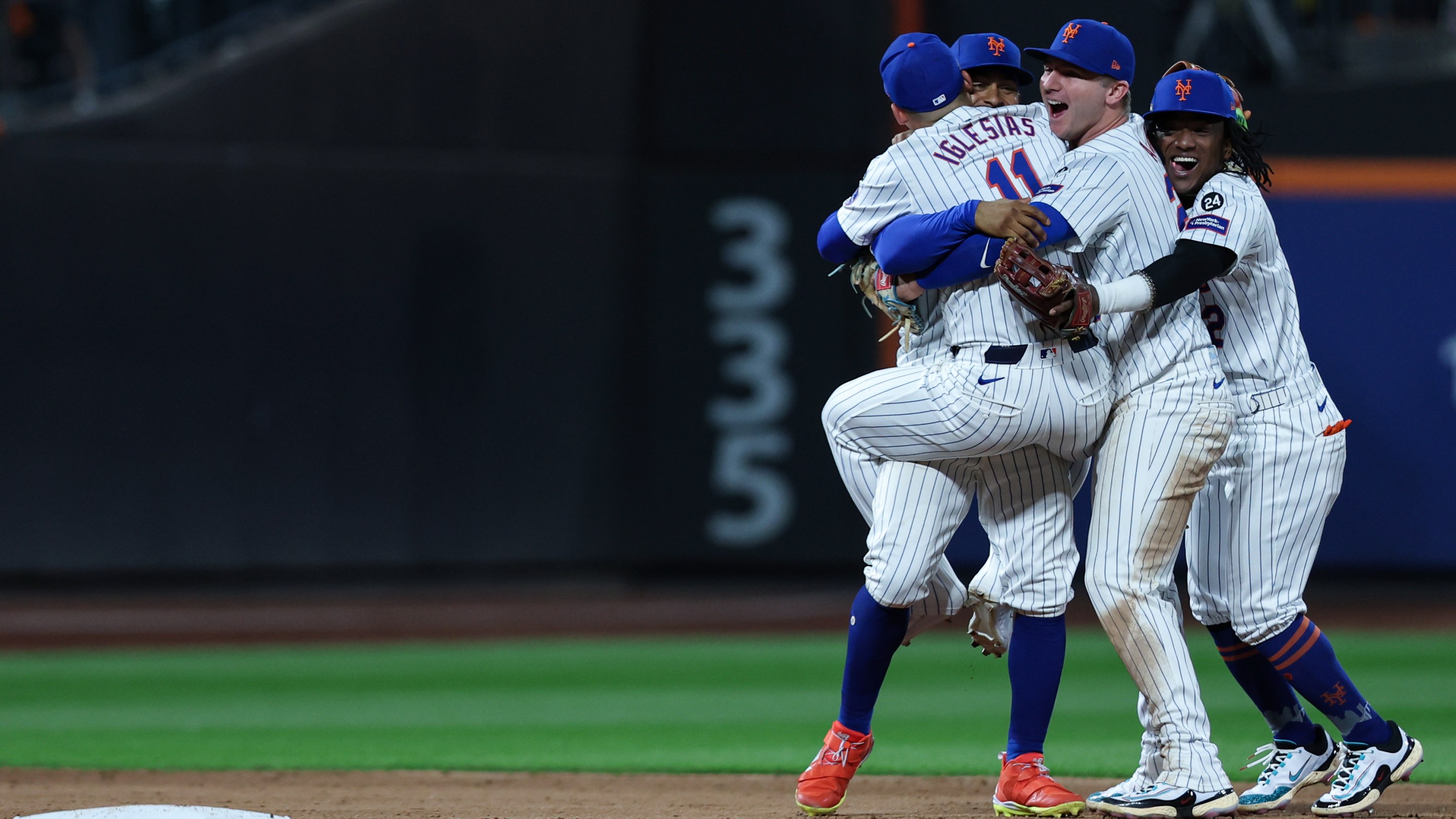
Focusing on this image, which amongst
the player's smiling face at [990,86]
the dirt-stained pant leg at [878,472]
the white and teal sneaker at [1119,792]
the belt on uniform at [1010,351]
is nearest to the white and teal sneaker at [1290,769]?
the white and teal sneaker at [1119,792]

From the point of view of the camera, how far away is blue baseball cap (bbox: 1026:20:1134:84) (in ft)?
11.3

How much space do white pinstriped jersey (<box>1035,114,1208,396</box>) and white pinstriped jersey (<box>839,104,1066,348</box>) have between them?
0.34 feet

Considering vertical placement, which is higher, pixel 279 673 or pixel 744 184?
pixel 744 184

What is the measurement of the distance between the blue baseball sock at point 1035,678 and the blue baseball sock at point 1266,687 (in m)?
0.48

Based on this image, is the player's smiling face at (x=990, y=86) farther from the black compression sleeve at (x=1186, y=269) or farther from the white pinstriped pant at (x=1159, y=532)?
the white pinstriped pant at (x=1159, y=532)

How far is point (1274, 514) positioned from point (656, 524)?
21.8ft

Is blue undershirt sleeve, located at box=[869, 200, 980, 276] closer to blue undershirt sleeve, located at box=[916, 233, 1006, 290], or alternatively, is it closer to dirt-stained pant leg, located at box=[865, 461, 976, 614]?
blue undershirt sleeve, located at box=[916, 233, 1006, 290]

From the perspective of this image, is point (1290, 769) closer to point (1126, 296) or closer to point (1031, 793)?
point (1031, 793)

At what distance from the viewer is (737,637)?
29.1 ft

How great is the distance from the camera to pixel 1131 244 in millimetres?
3461

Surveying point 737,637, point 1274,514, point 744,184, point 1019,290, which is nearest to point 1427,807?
point 1274,514

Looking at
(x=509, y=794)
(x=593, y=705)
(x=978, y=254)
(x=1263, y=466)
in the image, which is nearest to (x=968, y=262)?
(x=978, y=254)

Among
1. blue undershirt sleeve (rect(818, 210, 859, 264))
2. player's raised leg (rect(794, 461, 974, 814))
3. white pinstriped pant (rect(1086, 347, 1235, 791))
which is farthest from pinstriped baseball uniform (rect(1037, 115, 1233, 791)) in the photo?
blue undershirt sleeve (rect(818, 210, 859, 264))

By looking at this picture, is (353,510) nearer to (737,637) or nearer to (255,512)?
(255,512)
